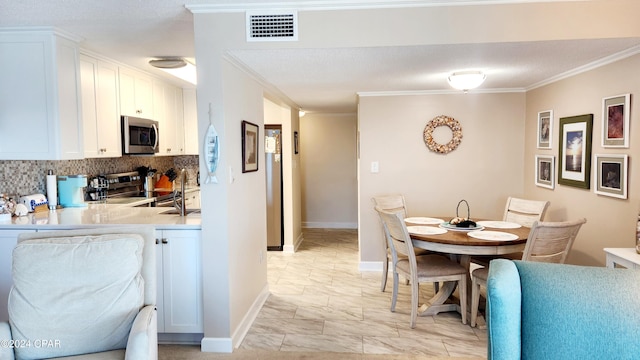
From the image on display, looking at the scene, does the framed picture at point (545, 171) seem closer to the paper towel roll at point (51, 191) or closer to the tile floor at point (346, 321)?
the tile floor at point (346, 321)

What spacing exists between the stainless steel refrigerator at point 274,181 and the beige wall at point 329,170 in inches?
68.6

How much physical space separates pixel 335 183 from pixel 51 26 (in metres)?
5.13

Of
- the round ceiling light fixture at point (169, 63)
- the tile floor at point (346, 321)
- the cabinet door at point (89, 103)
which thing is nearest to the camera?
the tile floor at point (346, 321)

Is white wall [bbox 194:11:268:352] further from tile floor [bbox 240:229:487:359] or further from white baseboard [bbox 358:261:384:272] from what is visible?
white baseboard [bbox 358:261:384:272]

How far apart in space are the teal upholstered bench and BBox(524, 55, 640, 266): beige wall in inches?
62.8

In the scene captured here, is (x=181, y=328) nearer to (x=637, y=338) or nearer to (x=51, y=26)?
(x=51, y=26)

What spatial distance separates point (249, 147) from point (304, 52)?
101 cm

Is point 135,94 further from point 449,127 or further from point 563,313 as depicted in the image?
point 563,313

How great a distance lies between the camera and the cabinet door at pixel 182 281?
2.80 m

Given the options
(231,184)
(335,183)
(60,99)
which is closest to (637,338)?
(231,184)

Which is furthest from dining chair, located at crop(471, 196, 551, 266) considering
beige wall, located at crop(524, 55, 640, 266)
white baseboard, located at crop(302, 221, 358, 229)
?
white baseboard, located at crop(302, 221, 358, 229)

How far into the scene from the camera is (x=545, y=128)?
3.97 metres

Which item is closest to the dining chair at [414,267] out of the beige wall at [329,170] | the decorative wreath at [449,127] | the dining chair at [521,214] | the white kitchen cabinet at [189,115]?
the dining chair at [521,214]

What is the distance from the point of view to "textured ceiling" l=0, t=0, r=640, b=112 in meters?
2.51
